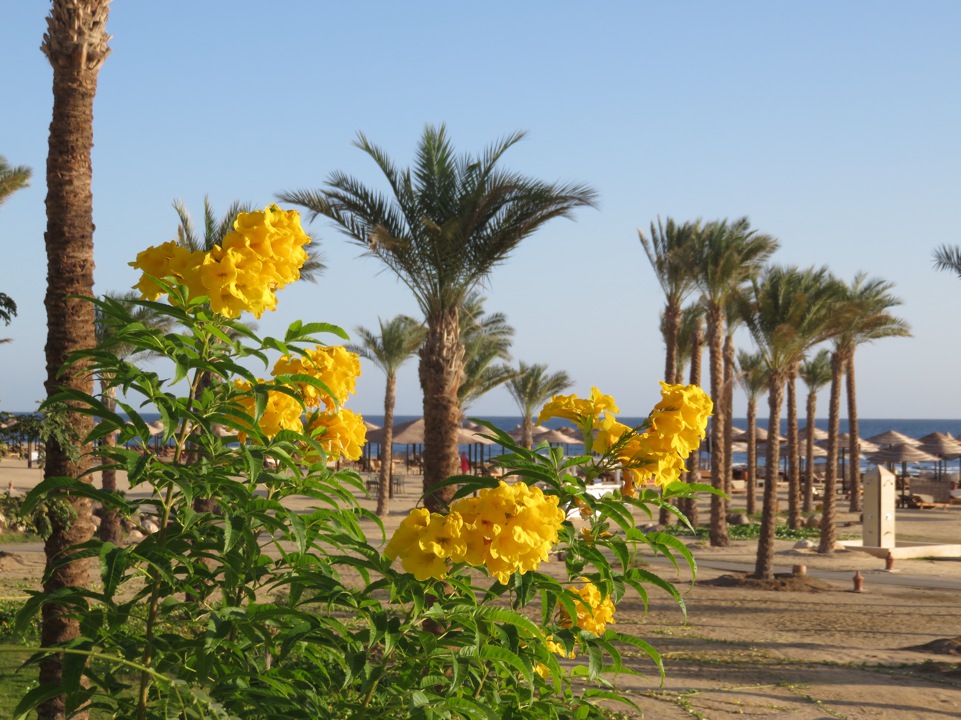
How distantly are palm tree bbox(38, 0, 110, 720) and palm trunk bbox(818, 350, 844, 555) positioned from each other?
1855cm

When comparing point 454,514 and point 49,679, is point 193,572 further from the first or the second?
point 49,679

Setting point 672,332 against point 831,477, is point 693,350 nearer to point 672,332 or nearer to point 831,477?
point 672,332

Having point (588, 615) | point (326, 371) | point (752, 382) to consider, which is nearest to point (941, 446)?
point (752, 382)

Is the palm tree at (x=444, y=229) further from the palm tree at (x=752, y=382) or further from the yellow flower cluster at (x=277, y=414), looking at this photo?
the palm tree at (x=752, y=382)

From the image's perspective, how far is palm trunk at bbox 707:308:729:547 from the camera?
21.9m

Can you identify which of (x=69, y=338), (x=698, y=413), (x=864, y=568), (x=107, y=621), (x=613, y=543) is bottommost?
(x=864, y=568)

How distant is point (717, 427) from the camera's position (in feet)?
72.3

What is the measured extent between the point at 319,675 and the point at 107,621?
2.02 ft

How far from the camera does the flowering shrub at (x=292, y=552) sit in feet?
8.04

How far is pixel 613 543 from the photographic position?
2738 millimetres

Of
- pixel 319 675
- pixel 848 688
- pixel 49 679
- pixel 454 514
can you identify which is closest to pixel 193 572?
pixel 319 675

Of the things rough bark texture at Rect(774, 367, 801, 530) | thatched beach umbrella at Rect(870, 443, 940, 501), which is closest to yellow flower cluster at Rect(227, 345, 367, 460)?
rough bark texture at Rect(774, 367, 801, 530)

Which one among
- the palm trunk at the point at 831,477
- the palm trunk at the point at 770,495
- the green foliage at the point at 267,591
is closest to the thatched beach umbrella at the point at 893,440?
the palm trunk at the point at 831,477

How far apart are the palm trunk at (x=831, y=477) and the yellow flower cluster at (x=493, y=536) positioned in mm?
20611
